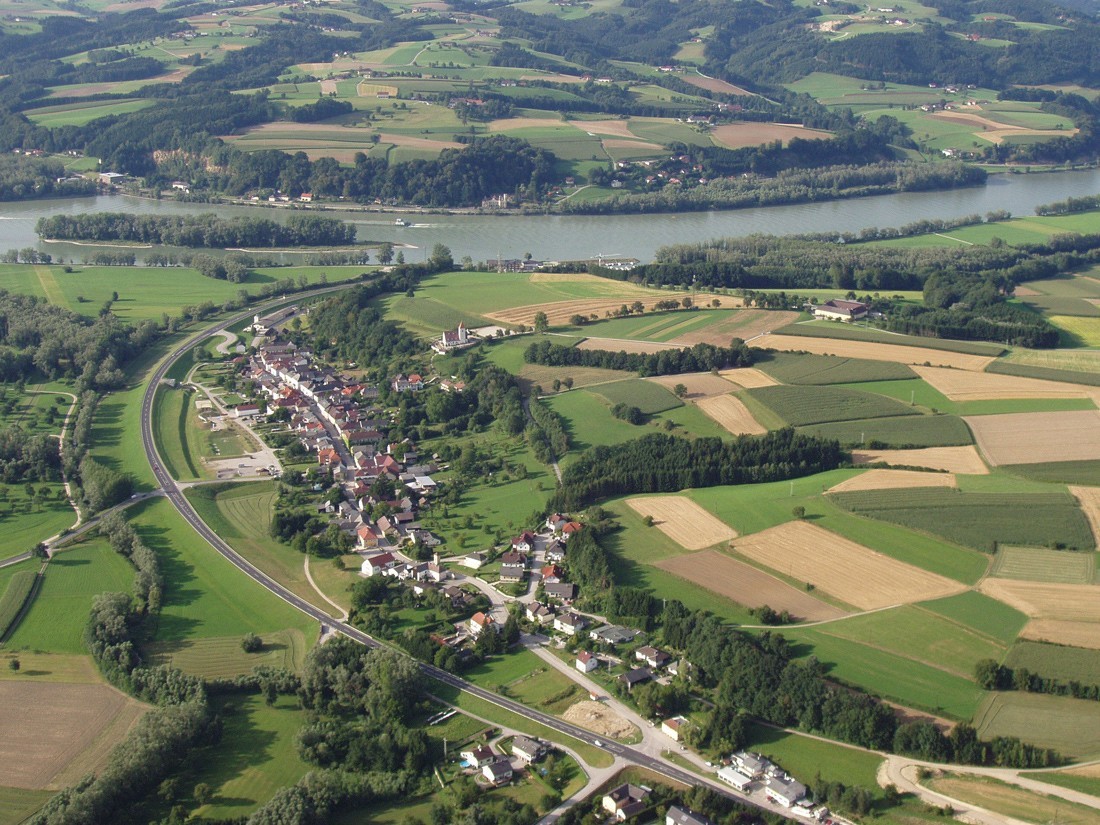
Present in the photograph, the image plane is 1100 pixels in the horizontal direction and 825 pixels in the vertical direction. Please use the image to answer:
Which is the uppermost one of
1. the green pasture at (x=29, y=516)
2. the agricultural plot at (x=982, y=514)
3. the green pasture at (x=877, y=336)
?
the green pasture at (x=877, y=336)

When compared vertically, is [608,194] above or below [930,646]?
above

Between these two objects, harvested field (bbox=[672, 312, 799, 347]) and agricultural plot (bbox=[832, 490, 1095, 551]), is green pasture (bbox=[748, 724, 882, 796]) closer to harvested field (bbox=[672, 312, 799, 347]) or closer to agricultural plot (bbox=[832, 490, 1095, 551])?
agricultural plot (bbox=[832, 490, 1095, 551])

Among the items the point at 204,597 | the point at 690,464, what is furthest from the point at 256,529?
the point at 690,464

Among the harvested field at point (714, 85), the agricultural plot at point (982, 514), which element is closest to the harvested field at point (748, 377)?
the agricultural plot at point (982, 514)

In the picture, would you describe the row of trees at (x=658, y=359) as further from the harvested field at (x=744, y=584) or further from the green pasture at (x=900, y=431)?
the harvested field at (x=744, y=584)

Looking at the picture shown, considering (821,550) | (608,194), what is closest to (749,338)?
(821,550)

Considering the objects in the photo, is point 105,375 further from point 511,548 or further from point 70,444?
point 511,548
